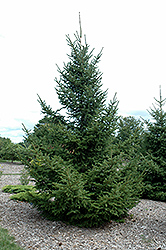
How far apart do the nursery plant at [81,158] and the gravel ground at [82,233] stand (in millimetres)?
280

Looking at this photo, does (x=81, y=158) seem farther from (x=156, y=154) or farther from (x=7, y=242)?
(x=156, y=154)

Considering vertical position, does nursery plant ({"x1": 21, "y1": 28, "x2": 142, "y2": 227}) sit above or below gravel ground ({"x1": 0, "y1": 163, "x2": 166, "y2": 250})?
above

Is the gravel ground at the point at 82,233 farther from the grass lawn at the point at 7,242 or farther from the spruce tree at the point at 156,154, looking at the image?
the spruce tree at the point at 156,154

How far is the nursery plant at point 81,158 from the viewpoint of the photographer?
4.94m

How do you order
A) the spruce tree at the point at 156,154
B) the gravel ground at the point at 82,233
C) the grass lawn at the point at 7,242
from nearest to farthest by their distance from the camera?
1. the grass lawn at the point at 7,242
2. the gravel ground at the point at 82,233
3. the spruce tree at the point at 156,154

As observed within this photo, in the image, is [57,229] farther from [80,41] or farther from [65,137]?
[80,41]

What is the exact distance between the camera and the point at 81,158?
5.64m

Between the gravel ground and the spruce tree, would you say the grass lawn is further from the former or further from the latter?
the spruce tree

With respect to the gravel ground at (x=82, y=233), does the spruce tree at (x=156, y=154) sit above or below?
above

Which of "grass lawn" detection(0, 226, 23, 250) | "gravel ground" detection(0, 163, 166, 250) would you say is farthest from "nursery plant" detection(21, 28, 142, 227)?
"grass lawn" detection(0, 226, 23, 250)

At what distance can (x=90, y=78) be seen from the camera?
19.8 ft

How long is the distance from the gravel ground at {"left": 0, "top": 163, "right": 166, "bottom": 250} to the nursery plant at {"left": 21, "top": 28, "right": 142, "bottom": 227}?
0.28 m

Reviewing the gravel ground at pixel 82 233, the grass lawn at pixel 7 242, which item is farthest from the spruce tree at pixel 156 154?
the grass lawn at pixel 7 242

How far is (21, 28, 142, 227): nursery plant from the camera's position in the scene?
4.94m
